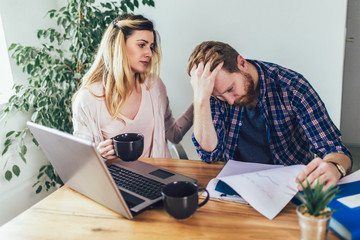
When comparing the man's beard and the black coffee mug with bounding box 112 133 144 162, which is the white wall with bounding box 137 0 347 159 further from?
the black coffee mug with bounding box 112 133 144 162

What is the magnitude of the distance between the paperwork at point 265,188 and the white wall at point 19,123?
1558mm

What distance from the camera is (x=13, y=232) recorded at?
80 cm

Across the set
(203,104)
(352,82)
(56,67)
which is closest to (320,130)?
(203,104)

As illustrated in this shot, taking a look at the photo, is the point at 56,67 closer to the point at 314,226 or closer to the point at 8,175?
the point at 8,175

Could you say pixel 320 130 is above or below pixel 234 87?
below

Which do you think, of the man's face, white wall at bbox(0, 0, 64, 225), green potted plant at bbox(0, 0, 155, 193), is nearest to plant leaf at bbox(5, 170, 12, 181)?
green potted plant at bbox(0, 0, 155, 193)

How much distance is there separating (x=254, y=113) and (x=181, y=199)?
824 millimetres

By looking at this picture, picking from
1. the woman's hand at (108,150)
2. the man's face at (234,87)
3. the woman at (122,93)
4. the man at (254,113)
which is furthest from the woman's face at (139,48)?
the woman's hand at (108,150)

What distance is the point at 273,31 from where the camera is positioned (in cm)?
189

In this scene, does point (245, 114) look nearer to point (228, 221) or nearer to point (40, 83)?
point (228, 221)

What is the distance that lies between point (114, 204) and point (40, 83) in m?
1.37

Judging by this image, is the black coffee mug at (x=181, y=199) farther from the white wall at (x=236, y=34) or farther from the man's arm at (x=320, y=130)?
the white wall at (x=236, y=34)

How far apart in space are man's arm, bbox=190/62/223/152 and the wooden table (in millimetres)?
442

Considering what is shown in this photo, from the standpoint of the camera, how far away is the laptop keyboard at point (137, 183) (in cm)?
92
